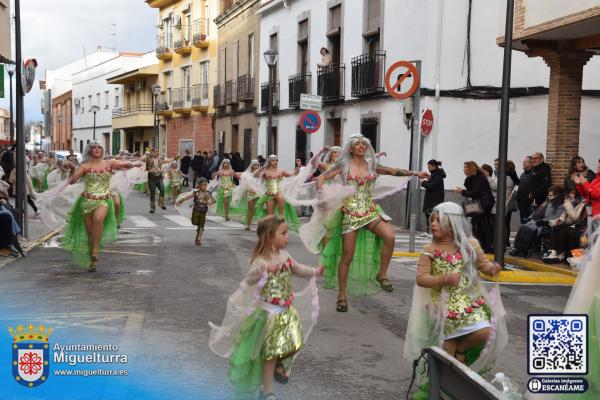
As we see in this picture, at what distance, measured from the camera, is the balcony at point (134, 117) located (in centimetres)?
5288

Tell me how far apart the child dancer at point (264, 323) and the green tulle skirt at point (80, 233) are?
249 inches

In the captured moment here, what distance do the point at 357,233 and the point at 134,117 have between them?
46893mm

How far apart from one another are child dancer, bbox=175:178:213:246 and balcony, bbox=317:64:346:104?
10.5 metres

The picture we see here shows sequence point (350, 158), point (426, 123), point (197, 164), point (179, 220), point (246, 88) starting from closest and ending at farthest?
1. point (350, 158)
2. point (426, 123)
3. point (179, 220)
4. point (246, 88)
5. point (197, 164)

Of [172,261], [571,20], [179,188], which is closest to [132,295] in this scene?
[172,261]

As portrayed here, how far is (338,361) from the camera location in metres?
6.32

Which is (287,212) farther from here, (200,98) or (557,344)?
(200,98)

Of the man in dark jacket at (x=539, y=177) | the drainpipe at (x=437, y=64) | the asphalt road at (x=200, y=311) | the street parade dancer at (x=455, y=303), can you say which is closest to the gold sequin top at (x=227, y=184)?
the drainpipe at (x=437, y=64)

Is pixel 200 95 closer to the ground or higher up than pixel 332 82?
higher up

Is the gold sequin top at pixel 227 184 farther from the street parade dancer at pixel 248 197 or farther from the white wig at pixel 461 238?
the white wig at pixel 461 238

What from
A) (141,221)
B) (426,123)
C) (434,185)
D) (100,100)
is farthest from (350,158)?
(100,100)

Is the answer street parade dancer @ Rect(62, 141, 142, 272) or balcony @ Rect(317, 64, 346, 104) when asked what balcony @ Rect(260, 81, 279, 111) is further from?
street parade dancer @ Rect(62, 141, 142, 272)

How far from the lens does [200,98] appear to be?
42469mm

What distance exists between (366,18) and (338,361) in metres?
18.0
